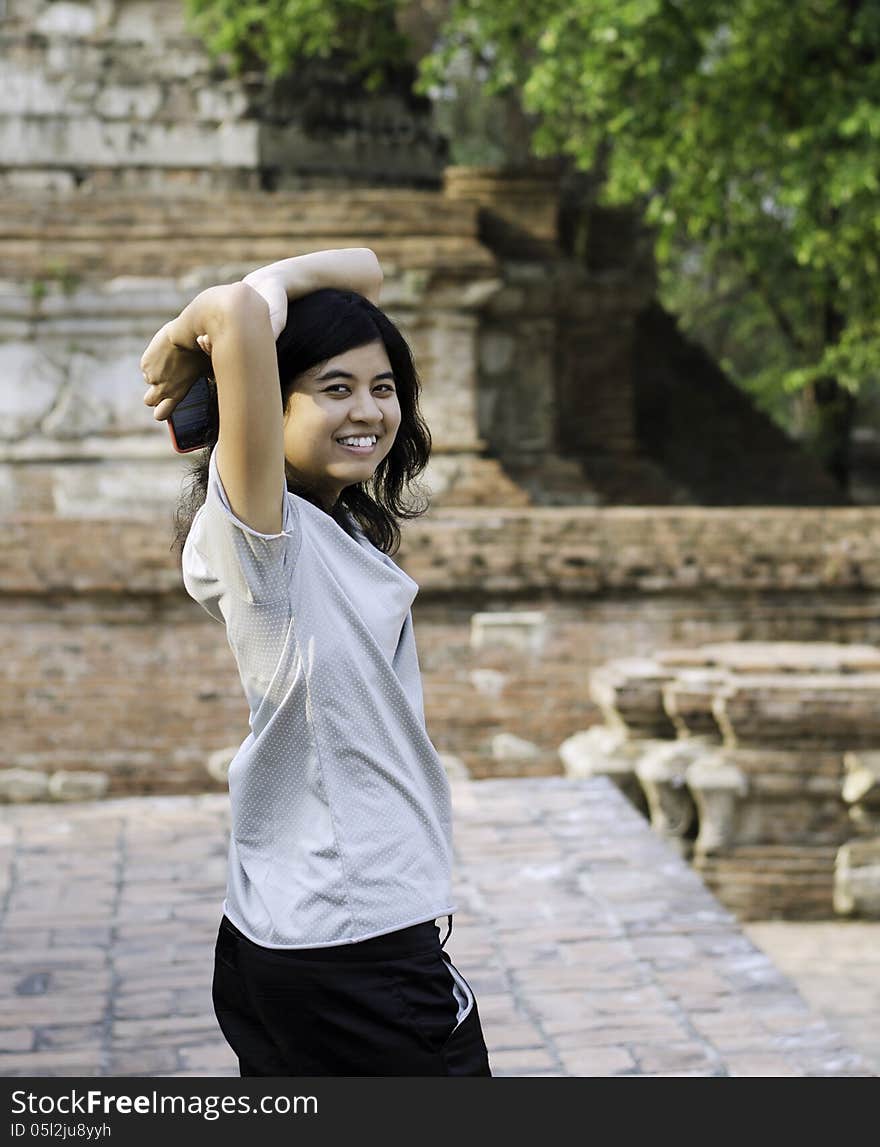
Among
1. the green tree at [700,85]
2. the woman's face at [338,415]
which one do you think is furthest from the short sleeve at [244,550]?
the green tree at [700,85]

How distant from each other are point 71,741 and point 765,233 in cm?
1056

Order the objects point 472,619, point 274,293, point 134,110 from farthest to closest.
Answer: point 134,110 → point 472,619 → point 274,293

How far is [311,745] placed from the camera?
6.21 feet

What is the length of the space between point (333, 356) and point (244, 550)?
31cm

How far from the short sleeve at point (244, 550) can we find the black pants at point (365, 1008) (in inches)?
16.9

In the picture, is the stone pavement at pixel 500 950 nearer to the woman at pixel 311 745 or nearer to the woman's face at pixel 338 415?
the woman at pixel 311 745

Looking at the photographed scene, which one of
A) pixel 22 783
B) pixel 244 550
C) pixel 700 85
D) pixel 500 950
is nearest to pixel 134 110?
pixel 700 85

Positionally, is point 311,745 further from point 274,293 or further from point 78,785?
point 78,785

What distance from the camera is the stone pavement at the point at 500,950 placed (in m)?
3.71

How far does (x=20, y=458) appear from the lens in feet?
31.6

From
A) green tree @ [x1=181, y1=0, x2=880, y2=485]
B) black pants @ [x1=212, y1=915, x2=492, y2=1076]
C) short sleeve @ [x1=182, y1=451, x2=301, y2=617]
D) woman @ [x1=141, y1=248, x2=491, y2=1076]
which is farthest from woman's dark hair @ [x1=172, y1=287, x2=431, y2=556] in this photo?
green tree @ [x1=181, y1=0, x2=880, y2=485]

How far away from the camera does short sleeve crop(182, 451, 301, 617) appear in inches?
72.0
